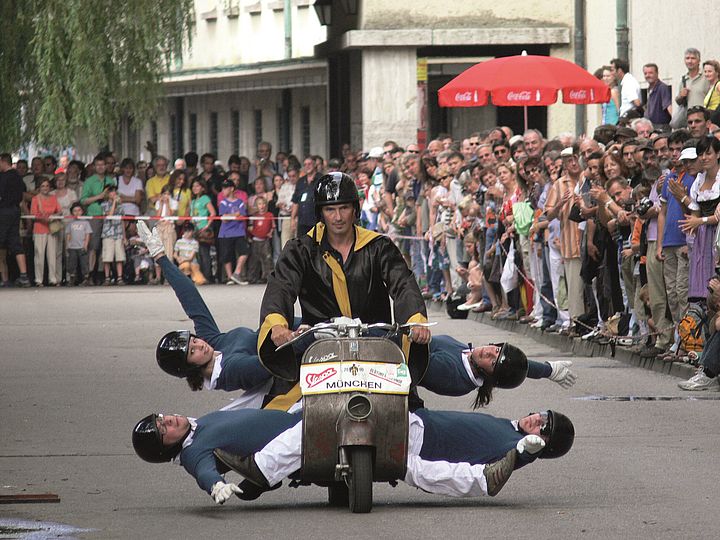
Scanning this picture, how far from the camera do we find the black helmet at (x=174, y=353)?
10625 millimetres

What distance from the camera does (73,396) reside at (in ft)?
53.4

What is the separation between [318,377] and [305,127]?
147 feet

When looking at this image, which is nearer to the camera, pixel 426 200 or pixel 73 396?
pixel 73 396

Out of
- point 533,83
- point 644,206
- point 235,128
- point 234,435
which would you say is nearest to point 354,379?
point 234,435

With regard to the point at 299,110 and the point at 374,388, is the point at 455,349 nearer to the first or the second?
the point at 374,388

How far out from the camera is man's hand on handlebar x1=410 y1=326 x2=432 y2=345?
9.98 meters

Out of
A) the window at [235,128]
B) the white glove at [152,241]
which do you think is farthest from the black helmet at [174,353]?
the window at [235,128]

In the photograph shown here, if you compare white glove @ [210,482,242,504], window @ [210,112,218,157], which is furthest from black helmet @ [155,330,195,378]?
window @ [210,112,218,157]

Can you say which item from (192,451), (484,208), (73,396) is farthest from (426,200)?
(192,451)

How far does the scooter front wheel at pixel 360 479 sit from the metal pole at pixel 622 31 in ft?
76.6

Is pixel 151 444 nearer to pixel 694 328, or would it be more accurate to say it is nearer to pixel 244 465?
pixel 244 465

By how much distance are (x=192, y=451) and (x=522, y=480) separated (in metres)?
2.14

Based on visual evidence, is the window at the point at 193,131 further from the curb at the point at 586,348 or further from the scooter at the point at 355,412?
the scooter at the point at 355,412

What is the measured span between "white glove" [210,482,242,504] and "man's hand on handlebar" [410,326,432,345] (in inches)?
45.6
